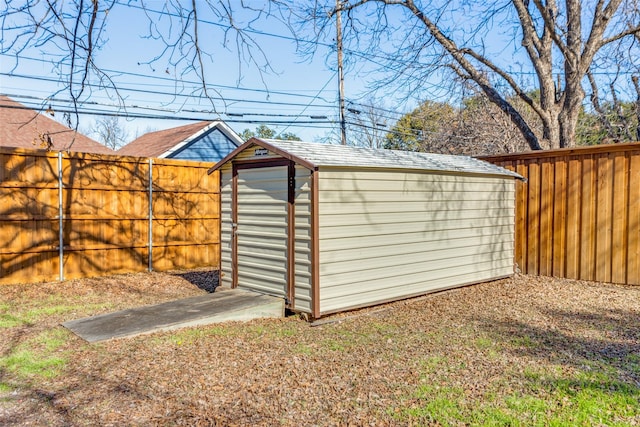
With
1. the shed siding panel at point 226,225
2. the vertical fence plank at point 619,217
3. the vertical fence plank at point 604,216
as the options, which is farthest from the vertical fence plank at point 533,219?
the shed siding panel at point 226,225

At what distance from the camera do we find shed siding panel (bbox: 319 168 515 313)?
5277mm

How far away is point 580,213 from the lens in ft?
23.7

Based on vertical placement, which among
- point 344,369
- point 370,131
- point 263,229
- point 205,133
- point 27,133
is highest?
point 370,131

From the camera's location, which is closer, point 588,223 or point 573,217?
point 588,223

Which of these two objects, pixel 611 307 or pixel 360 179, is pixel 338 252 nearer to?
pixel 360 179

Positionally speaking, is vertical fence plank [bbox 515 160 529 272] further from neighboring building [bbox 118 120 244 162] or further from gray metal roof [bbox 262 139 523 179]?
neighboring building [bbox 118 120 244 162]

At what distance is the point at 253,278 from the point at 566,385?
388cm

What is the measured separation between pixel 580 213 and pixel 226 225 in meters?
5.60

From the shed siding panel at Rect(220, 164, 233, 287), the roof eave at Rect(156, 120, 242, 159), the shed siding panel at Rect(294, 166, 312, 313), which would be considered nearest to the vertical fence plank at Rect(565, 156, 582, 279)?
the shed siding panel at Rect(294, 166, 312, 313)

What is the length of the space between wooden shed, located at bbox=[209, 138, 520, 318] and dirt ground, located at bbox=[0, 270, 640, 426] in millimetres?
501

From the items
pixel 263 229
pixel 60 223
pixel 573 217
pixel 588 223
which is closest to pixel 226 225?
pixel 263 229

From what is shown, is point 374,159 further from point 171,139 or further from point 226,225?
point 171,139

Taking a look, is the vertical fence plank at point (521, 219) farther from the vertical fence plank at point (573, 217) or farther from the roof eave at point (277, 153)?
the roof eave at point (277, 153)

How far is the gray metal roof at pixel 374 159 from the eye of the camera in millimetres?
5367
